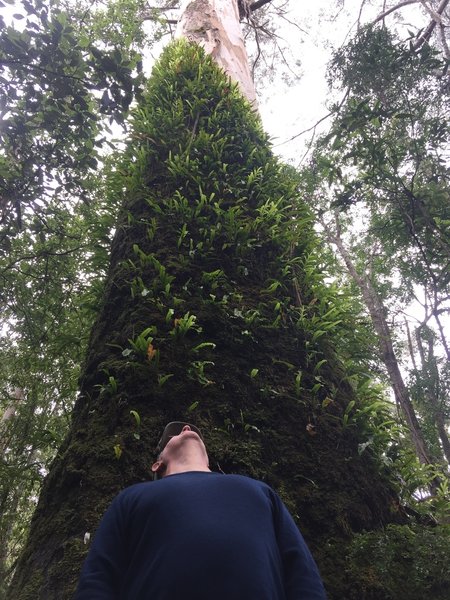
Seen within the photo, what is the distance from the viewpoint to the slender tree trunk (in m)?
8.29

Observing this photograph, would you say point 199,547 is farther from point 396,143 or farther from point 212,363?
point 396,143

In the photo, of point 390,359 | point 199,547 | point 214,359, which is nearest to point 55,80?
point 214,359

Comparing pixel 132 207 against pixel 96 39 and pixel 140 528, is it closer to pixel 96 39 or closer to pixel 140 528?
pixel 140 528

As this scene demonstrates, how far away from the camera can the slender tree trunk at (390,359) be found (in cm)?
829

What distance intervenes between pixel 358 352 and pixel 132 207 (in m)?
2.11

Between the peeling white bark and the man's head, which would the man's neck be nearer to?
the man's head

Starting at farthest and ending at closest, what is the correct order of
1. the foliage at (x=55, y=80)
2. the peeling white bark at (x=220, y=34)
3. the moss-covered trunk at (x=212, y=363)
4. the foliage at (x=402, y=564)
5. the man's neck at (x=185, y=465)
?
the peeling white bark at (x=220, y=34) → the foliage at (x=55, y=80) → the moss-covered trunk at (x=212, y=363) → the man's neck at (x=185, y=465) → the foliage at (x=402, y=564)

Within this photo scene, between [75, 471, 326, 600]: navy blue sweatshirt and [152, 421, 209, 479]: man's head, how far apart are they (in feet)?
0.59

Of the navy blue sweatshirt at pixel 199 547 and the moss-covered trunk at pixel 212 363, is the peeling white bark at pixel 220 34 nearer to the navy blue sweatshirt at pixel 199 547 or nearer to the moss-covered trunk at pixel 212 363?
the moss-covered trunk at pixel 212 363

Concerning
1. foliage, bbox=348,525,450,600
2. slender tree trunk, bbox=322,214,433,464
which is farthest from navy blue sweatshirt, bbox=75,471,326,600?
slender tree trunk, bbox=322,214,433,464

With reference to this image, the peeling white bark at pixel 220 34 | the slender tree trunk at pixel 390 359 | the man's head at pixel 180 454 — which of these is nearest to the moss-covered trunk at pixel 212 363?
the man's head at pixel 180 454

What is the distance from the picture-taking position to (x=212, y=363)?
2551 mm

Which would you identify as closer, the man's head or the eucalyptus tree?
the man's head

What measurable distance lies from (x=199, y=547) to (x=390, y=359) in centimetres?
888
